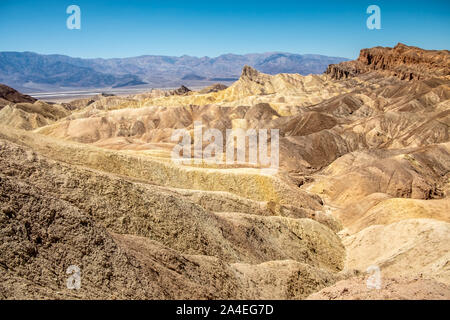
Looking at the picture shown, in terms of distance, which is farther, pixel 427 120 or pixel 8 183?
pixel 427 120

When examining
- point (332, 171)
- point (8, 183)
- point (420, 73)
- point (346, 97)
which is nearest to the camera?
point (8, 183)

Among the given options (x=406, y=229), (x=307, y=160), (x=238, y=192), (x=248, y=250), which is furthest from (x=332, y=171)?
(x=248, y=250)

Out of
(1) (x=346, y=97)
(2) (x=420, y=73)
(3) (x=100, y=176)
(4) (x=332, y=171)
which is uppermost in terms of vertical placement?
(2) (x=420, y=73)

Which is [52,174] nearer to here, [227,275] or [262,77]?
[227,275]

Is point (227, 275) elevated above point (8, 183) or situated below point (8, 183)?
below

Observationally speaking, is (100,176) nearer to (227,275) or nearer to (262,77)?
(227,275)
